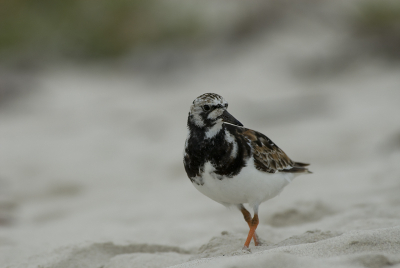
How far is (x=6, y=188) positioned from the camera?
6.64m

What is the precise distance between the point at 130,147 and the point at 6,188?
2146 millimetres

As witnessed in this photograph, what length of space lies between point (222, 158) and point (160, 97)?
7.66 meters

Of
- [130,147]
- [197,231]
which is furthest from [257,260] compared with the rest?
[130,147]

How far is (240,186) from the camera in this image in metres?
3.25

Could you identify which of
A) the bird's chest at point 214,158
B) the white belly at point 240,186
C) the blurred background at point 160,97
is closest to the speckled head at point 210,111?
the bird's chest at point 214,158

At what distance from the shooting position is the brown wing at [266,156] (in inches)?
136

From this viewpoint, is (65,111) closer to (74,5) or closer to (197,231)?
(74,5)

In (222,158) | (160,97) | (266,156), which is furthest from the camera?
(160,97)

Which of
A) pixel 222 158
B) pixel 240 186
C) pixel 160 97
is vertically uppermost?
pixel 160 97

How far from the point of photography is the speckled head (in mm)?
3264

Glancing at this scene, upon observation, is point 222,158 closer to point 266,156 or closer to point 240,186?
point 240,186

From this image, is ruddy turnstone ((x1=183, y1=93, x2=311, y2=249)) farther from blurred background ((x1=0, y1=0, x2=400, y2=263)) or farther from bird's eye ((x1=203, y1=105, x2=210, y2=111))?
blurred background ((x1=0, y1=0, x2=400, y2=263))

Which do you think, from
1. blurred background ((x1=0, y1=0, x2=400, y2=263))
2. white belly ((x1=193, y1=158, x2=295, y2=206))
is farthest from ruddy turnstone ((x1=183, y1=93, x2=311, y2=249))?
blurred background ((x1=0, y1=0, x2=400, y2=263))

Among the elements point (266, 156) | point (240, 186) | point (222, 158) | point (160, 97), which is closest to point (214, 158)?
point (222, 158)
